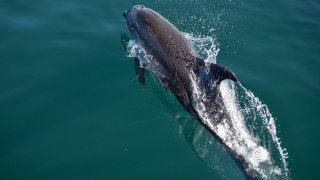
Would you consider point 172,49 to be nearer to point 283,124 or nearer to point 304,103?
point 283,124

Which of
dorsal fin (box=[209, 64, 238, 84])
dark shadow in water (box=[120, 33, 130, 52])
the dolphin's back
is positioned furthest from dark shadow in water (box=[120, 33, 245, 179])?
dark shadow in water (box=[120, 33, 130, 52])

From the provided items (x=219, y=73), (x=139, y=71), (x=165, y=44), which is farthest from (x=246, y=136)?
(x=139, y=71)

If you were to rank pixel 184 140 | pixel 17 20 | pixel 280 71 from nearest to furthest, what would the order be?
1. pixel 184 140
2. pixel 280 71
3. pixel 17 20

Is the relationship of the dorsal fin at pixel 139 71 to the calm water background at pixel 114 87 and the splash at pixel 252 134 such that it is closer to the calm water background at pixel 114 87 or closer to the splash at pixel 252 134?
the calm water background at pixel 114 87

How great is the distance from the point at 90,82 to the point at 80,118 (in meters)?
1.20

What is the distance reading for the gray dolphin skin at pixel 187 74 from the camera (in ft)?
21.1

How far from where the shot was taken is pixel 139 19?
8.13 m

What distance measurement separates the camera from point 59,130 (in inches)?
255

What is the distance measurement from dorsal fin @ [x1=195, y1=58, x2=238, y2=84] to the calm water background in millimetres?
1402

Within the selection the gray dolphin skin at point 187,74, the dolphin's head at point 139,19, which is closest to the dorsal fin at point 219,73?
the gray dolphin skin at point 187,74

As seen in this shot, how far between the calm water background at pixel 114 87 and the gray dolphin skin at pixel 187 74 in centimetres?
58

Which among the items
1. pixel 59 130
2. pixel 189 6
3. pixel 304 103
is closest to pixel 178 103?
pixel 59 130

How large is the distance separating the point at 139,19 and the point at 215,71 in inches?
122

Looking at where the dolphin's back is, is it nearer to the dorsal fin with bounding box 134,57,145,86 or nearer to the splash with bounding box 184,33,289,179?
the dorsal fin with bounding box 134,57,145,86
